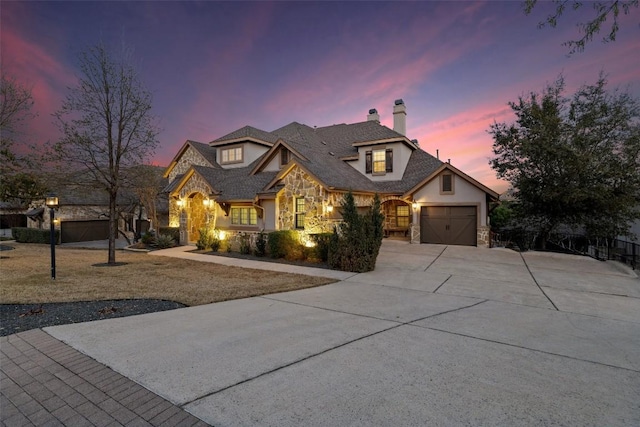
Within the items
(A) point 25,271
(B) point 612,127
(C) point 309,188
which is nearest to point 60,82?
(A) point 25,271

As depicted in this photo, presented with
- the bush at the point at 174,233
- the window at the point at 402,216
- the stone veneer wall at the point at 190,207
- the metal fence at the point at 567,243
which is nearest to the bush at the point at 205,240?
the stone veneer wall at the point at 190,207

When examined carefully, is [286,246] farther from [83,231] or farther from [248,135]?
[83,231]

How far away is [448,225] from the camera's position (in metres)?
18.0

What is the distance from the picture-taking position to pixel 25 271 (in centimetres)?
1124

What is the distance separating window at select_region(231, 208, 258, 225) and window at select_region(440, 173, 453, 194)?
36.5 ft

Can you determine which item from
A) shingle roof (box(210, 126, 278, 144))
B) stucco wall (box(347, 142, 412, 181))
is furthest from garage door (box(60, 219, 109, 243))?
stucco wall (box(347, 142, 412, 181))

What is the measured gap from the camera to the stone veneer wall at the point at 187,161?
24134 mm

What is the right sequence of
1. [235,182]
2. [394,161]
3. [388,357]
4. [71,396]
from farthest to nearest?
1. [394,161]
2. [235,182]
3. [388,357]
4. [71,396]

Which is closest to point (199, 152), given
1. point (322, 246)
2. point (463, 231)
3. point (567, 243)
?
point (322, 246)

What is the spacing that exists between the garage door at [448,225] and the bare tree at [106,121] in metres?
15.1

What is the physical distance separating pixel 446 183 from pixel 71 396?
18085 millimetres

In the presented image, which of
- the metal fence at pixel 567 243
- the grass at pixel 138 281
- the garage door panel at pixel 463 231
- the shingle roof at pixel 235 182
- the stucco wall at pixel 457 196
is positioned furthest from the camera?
the shingle roof at pixel 235 182

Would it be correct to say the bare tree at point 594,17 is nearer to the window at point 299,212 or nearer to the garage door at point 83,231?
the window at point 299,212

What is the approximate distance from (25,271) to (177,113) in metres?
13.6
